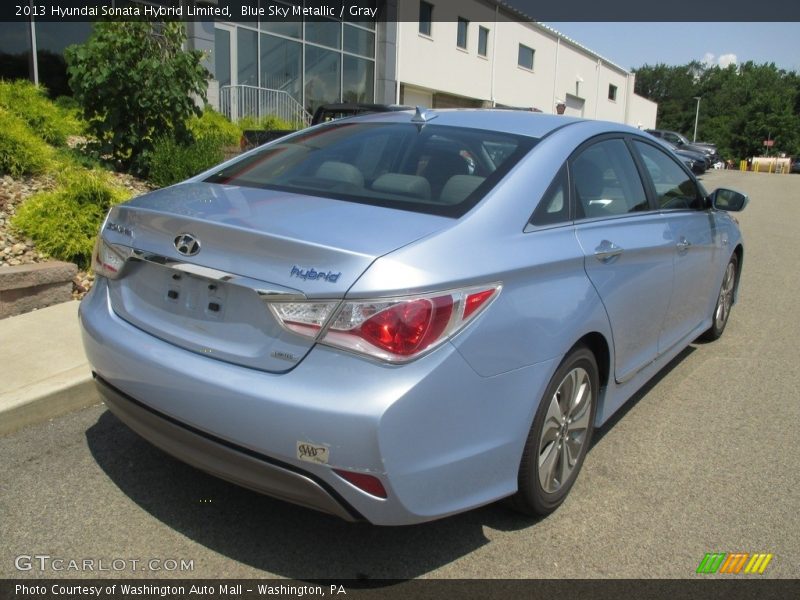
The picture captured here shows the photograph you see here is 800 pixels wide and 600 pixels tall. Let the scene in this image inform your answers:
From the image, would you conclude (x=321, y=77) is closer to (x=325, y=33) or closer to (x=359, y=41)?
(x=325, y=33)

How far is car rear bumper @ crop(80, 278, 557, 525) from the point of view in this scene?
226 centimetres

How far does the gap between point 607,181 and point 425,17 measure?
23.9 m

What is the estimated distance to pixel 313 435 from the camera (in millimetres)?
2283

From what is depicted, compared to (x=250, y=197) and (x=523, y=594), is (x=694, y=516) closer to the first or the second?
(x=523, y=594)

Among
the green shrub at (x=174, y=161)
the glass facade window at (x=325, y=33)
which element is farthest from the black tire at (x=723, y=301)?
the glass facade window at (x=325, y=33)

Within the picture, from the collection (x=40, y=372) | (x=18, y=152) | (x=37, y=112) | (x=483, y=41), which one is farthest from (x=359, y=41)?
(x=40, y=372)

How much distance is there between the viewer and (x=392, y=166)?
128 inches

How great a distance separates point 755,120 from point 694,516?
91.0 m

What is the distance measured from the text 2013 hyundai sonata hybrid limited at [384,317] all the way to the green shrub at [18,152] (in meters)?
4.25

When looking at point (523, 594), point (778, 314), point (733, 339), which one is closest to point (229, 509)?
point (523, 594)

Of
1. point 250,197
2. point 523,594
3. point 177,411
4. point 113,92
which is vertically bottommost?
point 523,594

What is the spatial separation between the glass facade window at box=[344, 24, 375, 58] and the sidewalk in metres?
19.4

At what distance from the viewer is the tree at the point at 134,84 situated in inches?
296

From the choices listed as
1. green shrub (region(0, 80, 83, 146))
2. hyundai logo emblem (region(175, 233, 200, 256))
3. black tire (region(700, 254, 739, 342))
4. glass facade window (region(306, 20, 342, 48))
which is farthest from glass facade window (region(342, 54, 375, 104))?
hyundai logo emblem (region(175, 233, 200, 256))
